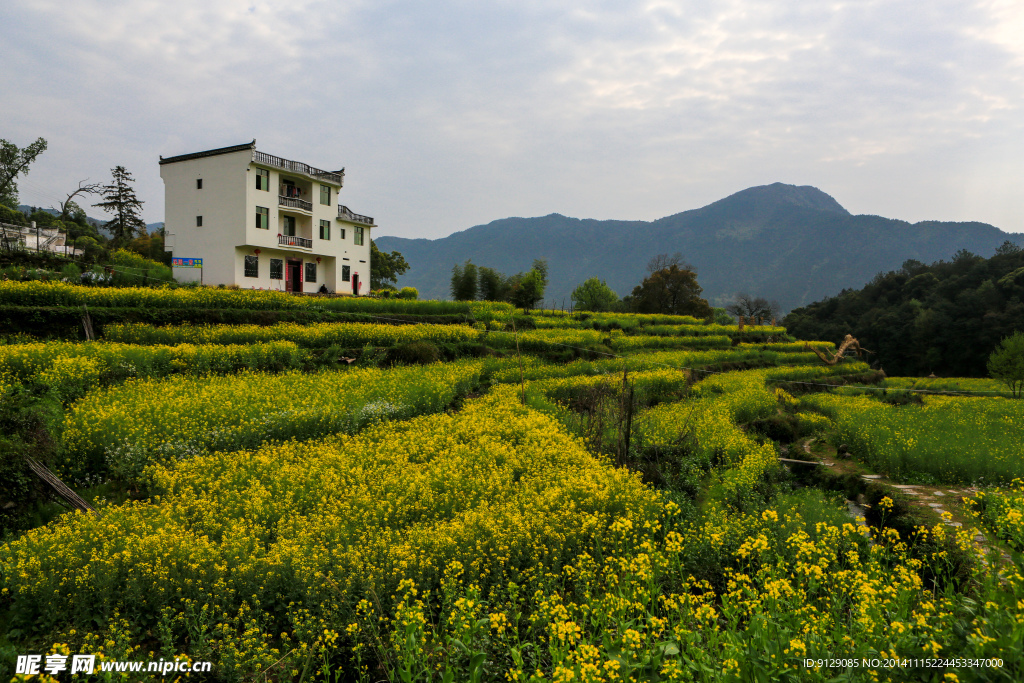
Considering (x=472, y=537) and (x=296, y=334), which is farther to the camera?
(x=296, y=334)

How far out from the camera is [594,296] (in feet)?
200

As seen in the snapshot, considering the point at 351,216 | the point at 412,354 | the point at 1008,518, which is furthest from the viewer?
the point at 351,216

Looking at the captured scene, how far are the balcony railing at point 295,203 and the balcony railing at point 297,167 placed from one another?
1.83 meters

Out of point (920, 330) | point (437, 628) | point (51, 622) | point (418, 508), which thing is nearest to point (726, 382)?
point (418, 508)

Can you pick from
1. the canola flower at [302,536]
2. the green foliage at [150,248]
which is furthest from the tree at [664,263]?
the canola flower at [302,536]

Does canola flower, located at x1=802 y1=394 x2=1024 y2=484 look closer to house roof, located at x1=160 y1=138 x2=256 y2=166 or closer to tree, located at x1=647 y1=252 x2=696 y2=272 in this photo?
house roof, located at x1=160 y1=138 x2=256 y2=166

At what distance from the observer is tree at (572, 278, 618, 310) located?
58194mm

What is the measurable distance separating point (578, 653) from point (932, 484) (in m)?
9.80

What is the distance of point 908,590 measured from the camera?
4000 mm

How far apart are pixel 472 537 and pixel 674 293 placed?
56.7m

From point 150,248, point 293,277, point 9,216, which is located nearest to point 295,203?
point 293,277

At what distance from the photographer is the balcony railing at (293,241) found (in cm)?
3141

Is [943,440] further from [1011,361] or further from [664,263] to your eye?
[664,263]

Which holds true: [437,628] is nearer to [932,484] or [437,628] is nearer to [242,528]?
[242,528]
